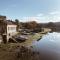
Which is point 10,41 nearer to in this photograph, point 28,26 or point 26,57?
point 26,57

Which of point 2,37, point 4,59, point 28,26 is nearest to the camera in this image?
point 4,59

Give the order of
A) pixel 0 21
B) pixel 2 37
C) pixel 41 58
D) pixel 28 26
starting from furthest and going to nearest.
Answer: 1. pixel 28 26
2. pixel 0 21
3. pixel 2 37
4. pixel 41 58

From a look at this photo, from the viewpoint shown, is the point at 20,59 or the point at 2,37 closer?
the point at 20,59

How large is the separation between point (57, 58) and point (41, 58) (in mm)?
1903

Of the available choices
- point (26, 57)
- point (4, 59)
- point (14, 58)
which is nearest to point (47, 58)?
point (26, 57)

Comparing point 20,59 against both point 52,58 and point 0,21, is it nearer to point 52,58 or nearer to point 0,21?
point 52,58

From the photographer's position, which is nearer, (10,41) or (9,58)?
(9,58)

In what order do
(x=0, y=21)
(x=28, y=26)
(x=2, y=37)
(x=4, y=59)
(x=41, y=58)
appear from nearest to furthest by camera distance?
1. (x=4, y=59)
2. (x=41, y=58)
3. (x=2, y=37)
4. (x=0, y=21)
5. (x=28, y=26)

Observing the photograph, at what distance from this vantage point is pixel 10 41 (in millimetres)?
24453

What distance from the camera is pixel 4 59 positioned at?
14.1 m

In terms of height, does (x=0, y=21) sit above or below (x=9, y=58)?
above

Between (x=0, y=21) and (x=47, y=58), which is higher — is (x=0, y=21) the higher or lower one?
the higher one

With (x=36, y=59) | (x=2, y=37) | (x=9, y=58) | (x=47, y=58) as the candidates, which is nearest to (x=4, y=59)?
(x=9, y=58)

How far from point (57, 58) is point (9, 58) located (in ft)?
17.9
